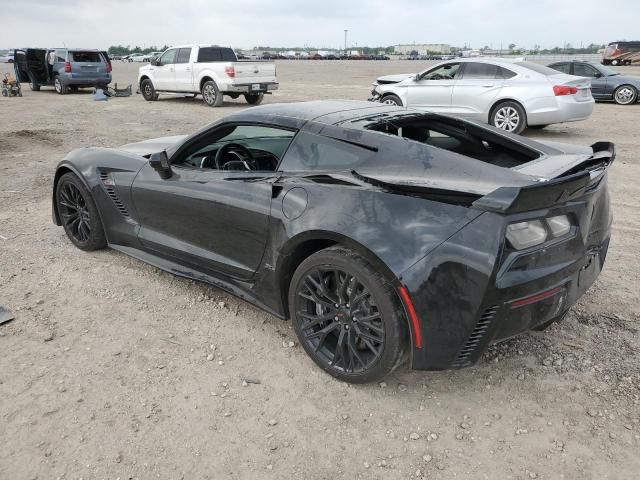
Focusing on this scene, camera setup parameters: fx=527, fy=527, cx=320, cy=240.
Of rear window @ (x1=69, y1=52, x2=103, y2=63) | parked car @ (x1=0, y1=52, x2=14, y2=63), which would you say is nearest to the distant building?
parked car @ (x1=0, y1=52, x2=14, y2=63)

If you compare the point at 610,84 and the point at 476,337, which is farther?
the point at 610,84

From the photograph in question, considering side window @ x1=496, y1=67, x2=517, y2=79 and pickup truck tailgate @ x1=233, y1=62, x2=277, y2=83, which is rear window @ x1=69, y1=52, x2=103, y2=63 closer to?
pickup truck tailgate @ x1=233, y1=62, x2=277, y2=83

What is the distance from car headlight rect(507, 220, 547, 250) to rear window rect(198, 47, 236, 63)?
15.1 m

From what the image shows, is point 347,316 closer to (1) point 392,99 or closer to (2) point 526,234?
(2) point 526,234

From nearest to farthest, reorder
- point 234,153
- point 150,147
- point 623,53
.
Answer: point 234,153, point 150,147, point 623,53

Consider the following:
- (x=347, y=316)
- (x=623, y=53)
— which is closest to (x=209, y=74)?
(x=347, y=316)

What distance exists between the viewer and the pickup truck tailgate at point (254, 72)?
14859mm

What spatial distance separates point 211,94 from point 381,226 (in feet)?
46.0

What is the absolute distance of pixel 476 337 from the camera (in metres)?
2.40

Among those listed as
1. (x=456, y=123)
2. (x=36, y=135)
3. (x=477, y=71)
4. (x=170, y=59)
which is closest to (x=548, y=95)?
(x=477, y=71)

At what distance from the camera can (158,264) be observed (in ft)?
12.8

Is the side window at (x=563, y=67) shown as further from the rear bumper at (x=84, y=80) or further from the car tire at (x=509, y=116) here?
the rear bumper at (x=84, y=80)

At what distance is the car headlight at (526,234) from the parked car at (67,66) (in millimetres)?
19784

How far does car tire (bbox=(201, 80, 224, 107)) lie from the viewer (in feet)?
50.0
